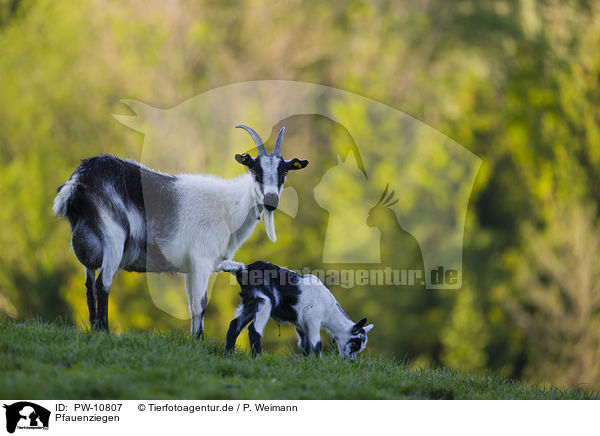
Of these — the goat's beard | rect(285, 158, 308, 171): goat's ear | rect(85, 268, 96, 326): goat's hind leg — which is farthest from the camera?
the goat's beard

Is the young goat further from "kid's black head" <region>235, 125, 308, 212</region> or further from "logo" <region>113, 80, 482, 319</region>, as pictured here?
"logo" <region>113, 80, 482, 319</region>

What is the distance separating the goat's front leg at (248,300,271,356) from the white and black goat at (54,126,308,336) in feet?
3.08

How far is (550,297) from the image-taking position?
24703 millimetres

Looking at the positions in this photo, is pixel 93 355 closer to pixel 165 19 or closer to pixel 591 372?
pixel 591 372

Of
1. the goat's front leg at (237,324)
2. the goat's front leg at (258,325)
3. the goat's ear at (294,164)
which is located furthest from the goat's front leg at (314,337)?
the goat's ear at (294,164)

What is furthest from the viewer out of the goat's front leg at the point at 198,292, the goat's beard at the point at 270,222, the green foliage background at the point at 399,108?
the green foliage background at the point at 399,108

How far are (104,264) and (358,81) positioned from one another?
25933 mm

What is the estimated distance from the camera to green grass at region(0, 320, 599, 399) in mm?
5949

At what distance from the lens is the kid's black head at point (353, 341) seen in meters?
8.38

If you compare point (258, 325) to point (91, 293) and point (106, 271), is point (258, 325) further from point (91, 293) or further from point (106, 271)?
point (91, 293)
